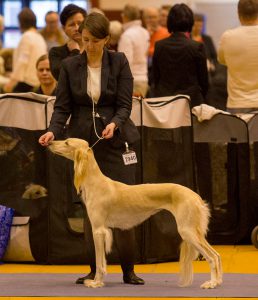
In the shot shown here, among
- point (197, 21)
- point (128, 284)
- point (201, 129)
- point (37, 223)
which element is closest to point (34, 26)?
point (197, 21)

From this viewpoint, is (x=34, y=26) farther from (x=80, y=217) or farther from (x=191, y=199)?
(x=191, y=199)

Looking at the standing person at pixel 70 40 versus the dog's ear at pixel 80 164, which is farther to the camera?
the standing person at pixel 70 40

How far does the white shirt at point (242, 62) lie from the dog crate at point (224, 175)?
54 cm

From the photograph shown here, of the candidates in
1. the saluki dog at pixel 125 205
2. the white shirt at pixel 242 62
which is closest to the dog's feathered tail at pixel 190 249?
the saluki dog at pixel 125 205

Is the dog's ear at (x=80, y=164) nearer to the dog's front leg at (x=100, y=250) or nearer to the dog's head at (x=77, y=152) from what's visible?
the dog's head at (x=77, y=152)

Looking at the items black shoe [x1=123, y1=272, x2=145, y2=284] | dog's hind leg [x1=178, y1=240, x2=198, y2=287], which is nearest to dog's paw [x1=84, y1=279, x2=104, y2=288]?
black shoe [x1=123, y1=272, x2=145, y2=284]

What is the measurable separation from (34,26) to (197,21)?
211cm

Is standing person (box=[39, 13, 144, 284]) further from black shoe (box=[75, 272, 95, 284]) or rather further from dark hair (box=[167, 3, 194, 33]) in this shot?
dark hair (box=[167, 3, 194, 33])

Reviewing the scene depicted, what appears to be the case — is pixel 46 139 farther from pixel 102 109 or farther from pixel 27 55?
pixel 27 55

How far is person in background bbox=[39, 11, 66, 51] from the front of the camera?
11.9 m

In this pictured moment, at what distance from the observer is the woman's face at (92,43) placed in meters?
6.30

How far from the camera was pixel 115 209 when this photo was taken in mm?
6273

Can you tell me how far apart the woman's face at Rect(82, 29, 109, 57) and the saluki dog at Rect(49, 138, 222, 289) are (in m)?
0.55

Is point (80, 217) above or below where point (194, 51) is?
below
